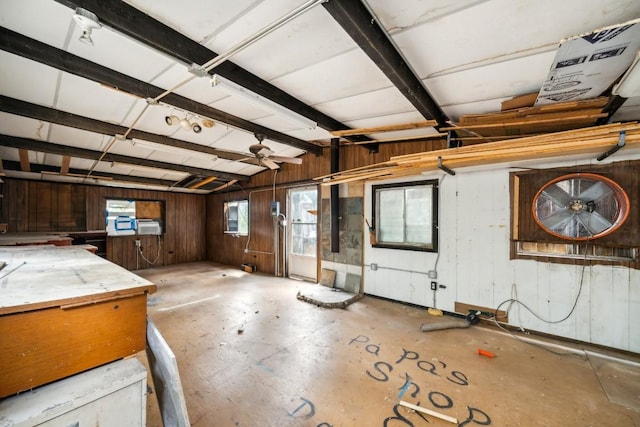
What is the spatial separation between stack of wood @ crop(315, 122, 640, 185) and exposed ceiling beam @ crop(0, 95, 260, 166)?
2.82 metres

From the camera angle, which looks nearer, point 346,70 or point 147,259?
point 346,70

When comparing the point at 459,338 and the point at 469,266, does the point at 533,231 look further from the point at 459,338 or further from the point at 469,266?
the point at 459,338

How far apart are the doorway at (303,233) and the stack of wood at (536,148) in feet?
8.26

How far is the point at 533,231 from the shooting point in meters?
3.00

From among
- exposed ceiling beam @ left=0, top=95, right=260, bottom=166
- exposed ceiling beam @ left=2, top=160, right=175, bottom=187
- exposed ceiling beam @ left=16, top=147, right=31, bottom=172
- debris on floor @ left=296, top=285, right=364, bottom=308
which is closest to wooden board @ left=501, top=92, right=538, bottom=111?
debris on floor @ left=296, top=285, right=364, bottom=308

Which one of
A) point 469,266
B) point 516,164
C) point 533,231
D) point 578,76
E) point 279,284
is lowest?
point 279,284

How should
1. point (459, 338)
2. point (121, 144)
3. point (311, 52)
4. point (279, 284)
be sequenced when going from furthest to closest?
1. point (279, 284)
2. point (121, 144)
3. point (459, 338)
4. point (311, 52)

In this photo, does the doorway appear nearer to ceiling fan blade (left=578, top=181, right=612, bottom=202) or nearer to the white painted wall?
the white painted wall

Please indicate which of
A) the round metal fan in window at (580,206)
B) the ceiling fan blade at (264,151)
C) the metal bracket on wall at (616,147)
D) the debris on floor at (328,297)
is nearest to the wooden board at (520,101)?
the metal bracket on wall at (616,147)

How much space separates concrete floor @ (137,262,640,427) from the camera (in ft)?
5.98

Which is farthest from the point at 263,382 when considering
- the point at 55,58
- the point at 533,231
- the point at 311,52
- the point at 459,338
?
the point at 533,231

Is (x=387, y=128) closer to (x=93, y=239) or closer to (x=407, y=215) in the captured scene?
(x=407, y=215)

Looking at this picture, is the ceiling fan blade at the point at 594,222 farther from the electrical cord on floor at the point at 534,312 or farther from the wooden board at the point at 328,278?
the wooden board at the point at 328,278

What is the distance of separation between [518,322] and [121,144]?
647 centimetres
